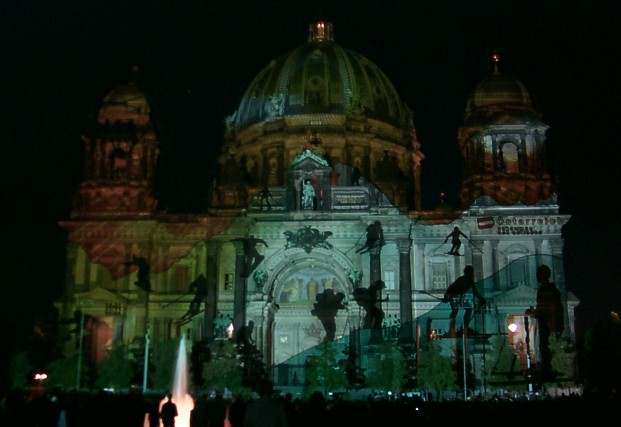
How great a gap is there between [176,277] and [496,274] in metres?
21.0

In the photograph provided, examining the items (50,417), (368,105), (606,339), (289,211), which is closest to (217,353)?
(289,211)

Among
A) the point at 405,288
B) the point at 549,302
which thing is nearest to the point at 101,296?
the point at 405,288

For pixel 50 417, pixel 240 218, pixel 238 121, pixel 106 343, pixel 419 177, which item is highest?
pixel 238 121

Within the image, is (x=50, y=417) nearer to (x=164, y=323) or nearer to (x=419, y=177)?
(x=164, y=323)

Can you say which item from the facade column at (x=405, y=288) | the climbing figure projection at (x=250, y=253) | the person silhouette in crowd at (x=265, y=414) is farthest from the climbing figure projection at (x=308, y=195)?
the person silhouette in crowd at (x=265, y=414)

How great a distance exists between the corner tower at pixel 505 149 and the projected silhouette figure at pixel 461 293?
608 cm

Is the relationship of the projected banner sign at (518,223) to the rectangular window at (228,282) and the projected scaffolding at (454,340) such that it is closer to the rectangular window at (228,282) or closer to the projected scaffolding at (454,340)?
the projected scaffolding at (454,340)

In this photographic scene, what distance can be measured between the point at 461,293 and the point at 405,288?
3.51m

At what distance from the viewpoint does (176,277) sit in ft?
192

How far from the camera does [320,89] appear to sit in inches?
2781

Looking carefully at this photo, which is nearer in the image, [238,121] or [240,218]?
[240,218]

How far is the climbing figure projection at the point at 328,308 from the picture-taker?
5656 cm

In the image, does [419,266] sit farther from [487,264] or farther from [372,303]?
[372,303]

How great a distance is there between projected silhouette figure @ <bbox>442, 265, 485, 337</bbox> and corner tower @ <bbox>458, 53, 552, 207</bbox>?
608 centimetres
